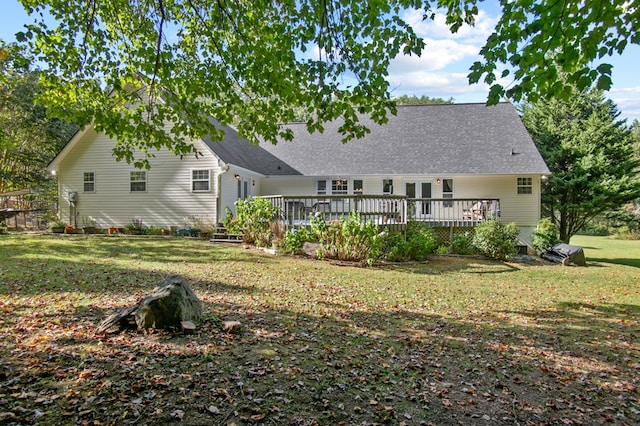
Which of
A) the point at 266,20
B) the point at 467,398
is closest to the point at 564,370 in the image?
the point at 467,398

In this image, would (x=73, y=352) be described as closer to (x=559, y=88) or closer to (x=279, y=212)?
(x=559, y=88)

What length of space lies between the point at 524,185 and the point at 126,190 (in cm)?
1933

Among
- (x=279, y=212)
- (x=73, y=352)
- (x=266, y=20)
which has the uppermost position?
(x=266, y=20)

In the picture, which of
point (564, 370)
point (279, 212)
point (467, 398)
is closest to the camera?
point (467, 398)

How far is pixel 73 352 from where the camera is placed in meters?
4.04

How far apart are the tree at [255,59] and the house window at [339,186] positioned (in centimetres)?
1369

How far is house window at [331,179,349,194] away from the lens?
20594 millimetres

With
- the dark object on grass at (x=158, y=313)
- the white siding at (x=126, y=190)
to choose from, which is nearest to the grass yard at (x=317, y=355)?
the dark object on grass at (x=158, y=313)

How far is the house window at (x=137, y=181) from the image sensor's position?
719 inches

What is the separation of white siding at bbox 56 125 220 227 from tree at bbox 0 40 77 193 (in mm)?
5824

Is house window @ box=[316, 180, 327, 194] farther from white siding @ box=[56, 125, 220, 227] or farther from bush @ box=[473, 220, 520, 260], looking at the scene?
bush @ box=[473, 220, 520, 260]

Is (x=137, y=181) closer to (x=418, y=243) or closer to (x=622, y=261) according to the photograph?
(x=418, y=243)

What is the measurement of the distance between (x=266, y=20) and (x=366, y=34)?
226cm

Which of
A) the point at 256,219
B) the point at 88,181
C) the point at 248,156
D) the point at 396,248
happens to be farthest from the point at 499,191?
the point at 88,181
